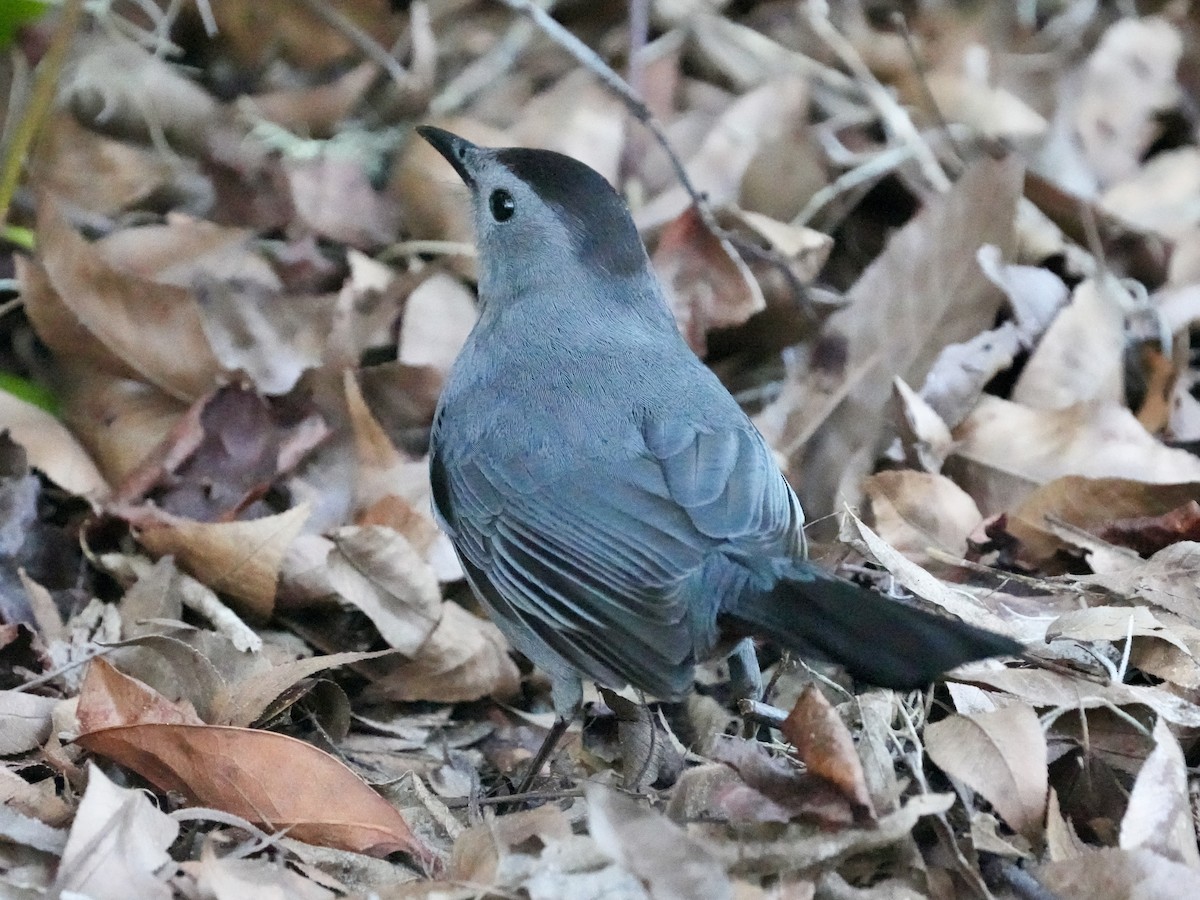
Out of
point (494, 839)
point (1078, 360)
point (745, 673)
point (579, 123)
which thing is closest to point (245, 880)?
point (494, 839)

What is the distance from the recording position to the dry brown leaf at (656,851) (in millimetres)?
2143

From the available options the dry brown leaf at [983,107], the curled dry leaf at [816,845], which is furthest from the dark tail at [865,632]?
the dry brown leaf at [983,107]

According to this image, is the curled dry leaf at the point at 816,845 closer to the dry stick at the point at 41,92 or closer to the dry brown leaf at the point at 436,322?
the dry brown leaf at the point at 436,322

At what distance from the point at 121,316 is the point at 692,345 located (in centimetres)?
176

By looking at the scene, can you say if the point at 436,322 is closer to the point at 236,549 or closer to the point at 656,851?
the point at 236,549

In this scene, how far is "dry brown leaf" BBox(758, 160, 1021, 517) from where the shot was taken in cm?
385

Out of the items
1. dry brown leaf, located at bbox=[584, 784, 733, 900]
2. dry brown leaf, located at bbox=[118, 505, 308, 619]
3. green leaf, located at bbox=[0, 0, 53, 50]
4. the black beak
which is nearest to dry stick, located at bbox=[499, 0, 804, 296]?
the black beak

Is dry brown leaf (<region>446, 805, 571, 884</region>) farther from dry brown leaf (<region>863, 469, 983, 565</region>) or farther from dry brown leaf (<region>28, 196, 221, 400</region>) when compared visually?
dry brown leaf (<region>28, 196, 221, 400</region>)

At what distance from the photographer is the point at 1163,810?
7.77ft

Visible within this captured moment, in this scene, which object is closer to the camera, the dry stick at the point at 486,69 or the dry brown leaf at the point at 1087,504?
the dry brown leaf at the point at 1087,504

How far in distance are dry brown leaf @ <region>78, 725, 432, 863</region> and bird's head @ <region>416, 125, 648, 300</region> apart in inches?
61.8

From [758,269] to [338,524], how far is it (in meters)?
1.67

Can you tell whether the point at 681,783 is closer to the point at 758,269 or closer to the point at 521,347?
the point at 521,347

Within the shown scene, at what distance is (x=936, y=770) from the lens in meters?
2.58
